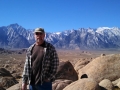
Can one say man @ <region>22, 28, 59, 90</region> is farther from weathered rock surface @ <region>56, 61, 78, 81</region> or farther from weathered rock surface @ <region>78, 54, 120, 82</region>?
weathered rock surface @ <region>56, 61, 78, 81</region>

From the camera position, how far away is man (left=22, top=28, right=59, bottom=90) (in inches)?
218

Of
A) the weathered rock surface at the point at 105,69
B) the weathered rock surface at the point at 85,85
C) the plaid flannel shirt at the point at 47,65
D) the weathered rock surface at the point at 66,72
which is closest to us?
the plaid flannel shirt at the point at 47,65

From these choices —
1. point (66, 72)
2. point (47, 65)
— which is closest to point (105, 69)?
point (66, 72)

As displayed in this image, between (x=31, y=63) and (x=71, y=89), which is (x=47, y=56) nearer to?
(x=31, y=63)

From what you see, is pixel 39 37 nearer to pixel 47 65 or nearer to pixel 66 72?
pixel 47 65

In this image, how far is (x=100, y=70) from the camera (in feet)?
54.7

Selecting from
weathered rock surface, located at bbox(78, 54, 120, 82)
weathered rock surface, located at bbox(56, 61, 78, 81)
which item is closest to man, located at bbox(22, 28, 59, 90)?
weathered rock surface, located at bbox(78, 54, 120, 82)

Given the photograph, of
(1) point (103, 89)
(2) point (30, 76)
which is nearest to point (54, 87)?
(1) point (103, 89)

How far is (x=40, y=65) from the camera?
5539mm

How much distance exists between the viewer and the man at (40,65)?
5531 millimetres

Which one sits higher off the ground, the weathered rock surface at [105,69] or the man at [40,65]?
the man at [40,65]

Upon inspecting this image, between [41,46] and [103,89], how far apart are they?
24.4 feet

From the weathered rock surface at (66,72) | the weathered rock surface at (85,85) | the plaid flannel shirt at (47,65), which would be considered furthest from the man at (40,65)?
the weathered rock surface at (66,72)

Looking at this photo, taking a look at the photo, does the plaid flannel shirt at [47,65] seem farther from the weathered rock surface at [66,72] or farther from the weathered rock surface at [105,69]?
the weathered rock surface at [66,72]
